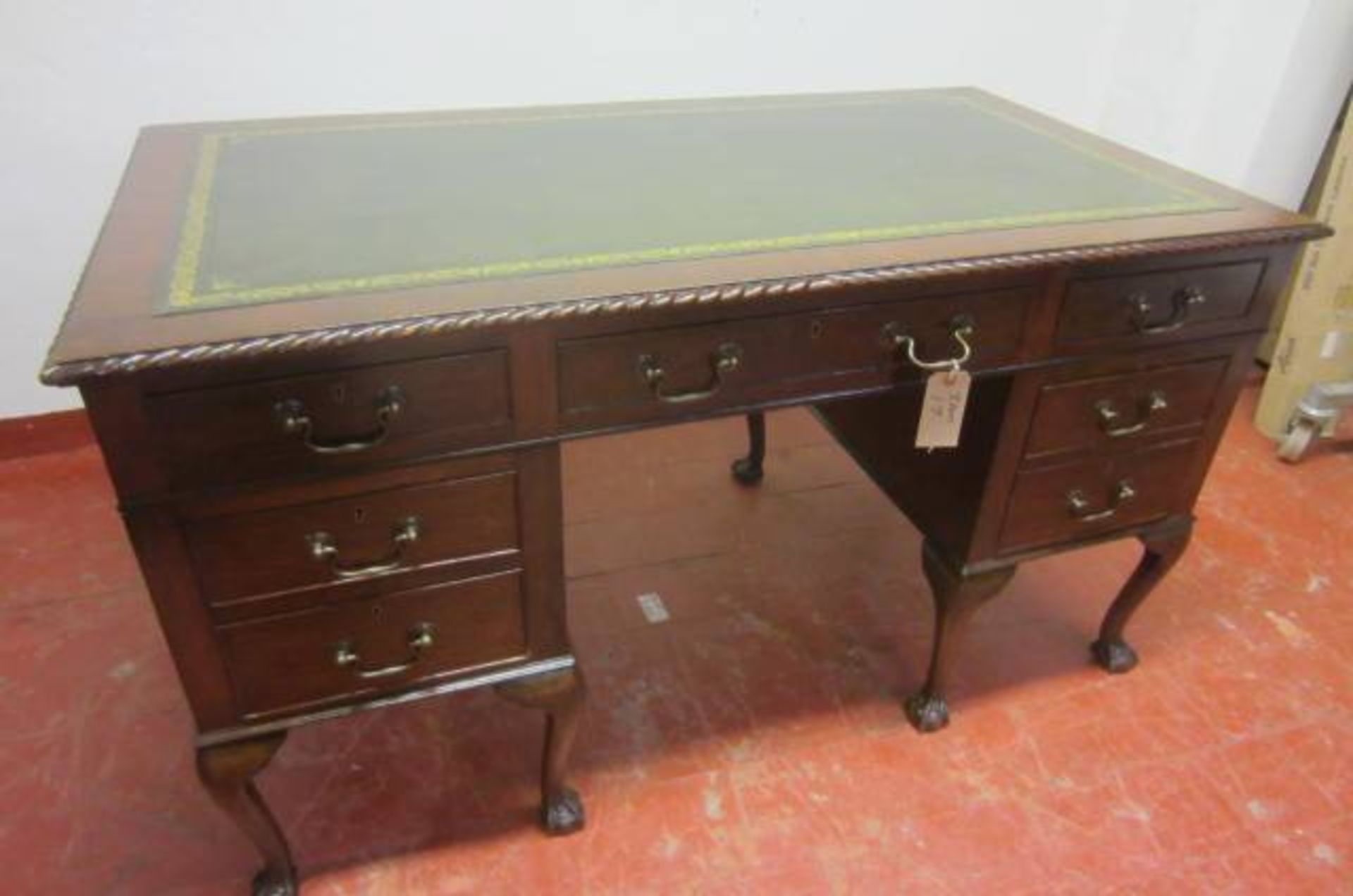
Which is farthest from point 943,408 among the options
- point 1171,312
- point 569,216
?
point 569,216

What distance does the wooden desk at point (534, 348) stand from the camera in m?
0.91

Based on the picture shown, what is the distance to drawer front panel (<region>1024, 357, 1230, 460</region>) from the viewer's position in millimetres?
1266

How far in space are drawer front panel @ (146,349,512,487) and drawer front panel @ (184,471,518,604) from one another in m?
0.06

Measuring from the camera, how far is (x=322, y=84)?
6.04ft

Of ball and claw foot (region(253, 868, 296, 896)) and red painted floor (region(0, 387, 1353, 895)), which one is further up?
ball and claw foot (region(253, 868, 296, 896))

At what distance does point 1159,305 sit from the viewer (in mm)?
1220

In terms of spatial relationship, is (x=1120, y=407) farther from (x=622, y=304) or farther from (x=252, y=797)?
(x=252, y=797)

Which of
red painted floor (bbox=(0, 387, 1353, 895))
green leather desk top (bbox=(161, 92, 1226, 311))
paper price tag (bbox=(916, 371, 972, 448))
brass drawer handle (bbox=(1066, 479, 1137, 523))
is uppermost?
green leather desk top (bbox=(161, 92, 1226, 311))

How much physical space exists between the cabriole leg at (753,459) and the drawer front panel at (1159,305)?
0.94 metres

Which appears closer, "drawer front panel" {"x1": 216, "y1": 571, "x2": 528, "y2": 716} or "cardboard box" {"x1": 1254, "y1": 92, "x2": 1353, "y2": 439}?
"drawer front panel" {"x1": 216, "y1": 571, "x2": 528, "y2": 716}

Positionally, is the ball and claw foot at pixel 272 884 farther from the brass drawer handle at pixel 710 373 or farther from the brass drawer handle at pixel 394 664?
the brass drawer handle at pixel 710 373

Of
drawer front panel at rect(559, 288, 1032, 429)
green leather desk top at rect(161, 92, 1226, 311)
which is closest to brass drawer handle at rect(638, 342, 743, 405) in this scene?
drawer front panel at rect(559, 288, 1032, 429)

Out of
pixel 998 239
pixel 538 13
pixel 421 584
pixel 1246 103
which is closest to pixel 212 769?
pixel 421 584

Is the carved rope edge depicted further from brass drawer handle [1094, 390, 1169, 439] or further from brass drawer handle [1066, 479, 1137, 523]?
brass drawer handle [1066, 479, 1137, 523]
